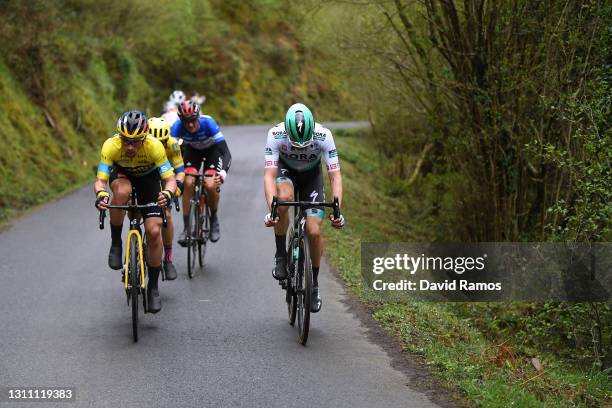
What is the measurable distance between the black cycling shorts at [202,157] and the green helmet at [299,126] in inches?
140

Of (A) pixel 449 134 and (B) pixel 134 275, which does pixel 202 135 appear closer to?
(B) pixel 134 275

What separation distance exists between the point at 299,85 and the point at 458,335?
50.1 meters

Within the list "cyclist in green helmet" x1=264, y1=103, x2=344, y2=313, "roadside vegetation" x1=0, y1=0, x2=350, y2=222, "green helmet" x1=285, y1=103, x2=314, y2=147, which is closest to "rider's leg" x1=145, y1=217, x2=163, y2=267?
"cyclist in green helmet" x1=264, y1=103, x2=344, y2=313

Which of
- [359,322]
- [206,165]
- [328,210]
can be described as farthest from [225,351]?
[328,210]

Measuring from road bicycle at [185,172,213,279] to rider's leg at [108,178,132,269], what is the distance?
2067 millimetres

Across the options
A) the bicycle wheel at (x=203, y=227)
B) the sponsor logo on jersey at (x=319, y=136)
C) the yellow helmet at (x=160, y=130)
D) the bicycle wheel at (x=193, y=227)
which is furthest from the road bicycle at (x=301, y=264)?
the bicycle wheel at (x=203, y=227)

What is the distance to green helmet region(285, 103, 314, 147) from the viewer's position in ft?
23.4

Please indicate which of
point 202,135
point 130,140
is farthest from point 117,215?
point 202,135

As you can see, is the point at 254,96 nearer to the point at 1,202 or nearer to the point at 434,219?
the point at 434,219

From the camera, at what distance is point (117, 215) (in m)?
7.99

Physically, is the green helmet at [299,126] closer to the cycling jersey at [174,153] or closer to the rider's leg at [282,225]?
the rider's leg at [282,225]

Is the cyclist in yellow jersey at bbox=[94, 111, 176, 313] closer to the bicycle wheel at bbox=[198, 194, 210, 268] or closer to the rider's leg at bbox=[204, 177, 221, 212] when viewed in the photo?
the bicycle wheel at bbox=[198, 194, 210, 268]

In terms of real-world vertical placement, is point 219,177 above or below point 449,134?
below

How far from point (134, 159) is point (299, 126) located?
1803 millimetres
